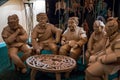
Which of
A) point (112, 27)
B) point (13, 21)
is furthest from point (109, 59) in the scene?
point (13, 21)

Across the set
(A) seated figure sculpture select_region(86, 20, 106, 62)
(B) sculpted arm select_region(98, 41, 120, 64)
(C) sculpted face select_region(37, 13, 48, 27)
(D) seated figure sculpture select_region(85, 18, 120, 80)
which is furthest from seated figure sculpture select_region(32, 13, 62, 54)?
(B) sculpted arm select_region(98, 41, 120, 64)

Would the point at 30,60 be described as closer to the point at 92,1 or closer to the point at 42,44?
the point at 42,44

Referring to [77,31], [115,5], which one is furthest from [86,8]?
[77,31]

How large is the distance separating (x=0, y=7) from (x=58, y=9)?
1487 millimetres

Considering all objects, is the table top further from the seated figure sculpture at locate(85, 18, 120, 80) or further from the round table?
the seated figure sculpture at locate(85, 18, 120, 80)

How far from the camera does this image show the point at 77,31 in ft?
10.5

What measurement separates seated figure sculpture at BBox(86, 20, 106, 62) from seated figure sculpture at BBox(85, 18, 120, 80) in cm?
72

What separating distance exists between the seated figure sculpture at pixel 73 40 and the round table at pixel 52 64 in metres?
0.21

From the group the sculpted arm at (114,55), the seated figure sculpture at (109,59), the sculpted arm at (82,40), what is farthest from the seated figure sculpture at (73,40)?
the sculpted arm at (114,55)

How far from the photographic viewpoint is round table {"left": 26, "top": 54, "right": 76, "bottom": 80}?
8.36 ft

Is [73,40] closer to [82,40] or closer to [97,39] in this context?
[82,40]

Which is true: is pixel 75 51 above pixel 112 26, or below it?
Result: below

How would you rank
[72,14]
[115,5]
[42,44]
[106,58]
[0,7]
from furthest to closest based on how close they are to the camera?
[0,7]
[72,14]
[115,5]
[42,44]
[106,58]

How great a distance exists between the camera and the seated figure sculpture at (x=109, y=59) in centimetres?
189
